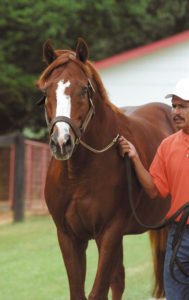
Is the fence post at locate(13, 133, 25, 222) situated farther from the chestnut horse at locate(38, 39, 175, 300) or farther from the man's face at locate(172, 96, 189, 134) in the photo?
the man's face at locate(172, 96, 189, 134)

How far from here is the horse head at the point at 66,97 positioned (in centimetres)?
364

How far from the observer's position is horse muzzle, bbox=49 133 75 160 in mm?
3592

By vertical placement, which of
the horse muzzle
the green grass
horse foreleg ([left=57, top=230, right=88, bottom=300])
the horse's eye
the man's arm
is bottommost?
the green grass

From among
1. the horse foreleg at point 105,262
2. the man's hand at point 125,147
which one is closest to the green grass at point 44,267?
the horse foreleg at point 105,262

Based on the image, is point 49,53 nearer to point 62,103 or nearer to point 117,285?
point 62,103

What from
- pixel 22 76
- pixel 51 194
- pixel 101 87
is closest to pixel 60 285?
pixel 51 194

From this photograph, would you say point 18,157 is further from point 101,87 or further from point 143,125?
point 101,87

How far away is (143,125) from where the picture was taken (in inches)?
218

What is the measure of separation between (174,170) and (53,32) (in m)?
16.8

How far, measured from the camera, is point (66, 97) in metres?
3.83

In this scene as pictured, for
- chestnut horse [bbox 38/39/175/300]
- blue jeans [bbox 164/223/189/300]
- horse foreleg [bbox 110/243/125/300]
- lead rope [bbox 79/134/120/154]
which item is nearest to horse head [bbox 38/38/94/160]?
chestnut horse [bbox 38/39/175/300]

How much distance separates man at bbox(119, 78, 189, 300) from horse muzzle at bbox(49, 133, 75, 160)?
68 cm

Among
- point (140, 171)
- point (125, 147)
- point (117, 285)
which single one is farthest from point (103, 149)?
point (117, 285)

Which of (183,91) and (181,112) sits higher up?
(183,91)
